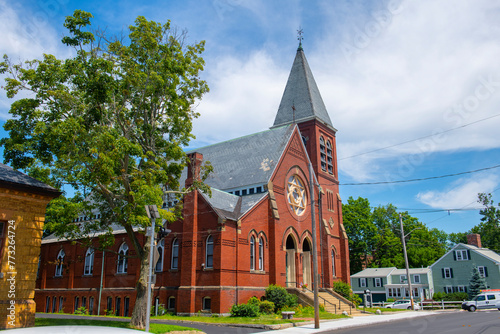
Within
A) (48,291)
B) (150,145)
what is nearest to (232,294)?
(150,145)

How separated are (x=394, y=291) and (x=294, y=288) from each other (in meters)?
38.1

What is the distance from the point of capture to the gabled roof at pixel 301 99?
43531mm

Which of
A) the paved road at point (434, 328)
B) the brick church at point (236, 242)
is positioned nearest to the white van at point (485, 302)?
the brick church at point (236, 242)

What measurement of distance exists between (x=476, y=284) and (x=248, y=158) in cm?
3671

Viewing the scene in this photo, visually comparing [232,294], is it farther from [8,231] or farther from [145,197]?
[8,231]

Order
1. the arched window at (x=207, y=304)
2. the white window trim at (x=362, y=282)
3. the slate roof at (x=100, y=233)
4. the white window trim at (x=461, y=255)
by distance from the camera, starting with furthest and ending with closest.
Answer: the white window trim at (x=362, y=282) < the white window trim at (x=461, y=255) < the slate roof at (x=100, y=233) < the arched window at (x=207, y=304)

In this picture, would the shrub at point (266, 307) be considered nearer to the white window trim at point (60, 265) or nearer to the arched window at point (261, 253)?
the arched window at point (261, 253)

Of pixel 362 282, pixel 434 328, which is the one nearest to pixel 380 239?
pixel 362 282

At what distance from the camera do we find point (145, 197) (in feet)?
55.1

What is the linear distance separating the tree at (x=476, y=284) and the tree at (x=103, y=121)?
1870 inches

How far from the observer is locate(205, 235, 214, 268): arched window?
88.2 ft

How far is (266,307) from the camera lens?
26359mm

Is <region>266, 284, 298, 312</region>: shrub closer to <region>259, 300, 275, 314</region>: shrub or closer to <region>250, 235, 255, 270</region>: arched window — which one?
<region>259, 300, 275, 314</region>: shrub

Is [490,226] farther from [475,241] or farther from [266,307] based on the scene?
[266,307]
